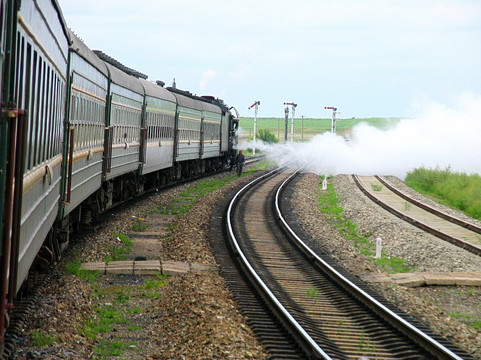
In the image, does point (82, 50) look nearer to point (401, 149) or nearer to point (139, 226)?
point (139, 226)

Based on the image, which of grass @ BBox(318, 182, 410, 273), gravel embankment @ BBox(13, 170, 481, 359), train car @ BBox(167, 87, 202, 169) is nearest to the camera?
gravel embankment @ BBox(13, 170, 481, 359)

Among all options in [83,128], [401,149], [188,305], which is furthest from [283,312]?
[401,149]

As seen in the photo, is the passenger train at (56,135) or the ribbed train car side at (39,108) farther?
the ribbed train car side at (39,108)

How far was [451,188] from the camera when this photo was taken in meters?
37.7

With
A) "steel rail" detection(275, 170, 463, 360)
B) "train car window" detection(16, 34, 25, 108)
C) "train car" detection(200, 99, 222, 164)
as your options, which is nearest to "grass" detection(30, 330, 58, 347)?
"train car window" detection(16, 34, 25, 108)

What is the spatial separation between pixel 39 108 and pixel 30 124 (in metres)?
0.64

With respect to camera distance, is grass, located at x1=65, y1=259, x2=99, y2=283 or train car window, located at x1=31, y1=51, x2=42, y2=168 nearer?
train car window, located at x1=31, y1=51, x2=42, y2=168

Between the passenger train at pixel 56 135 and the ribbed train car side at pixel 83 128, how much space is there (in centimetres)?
2

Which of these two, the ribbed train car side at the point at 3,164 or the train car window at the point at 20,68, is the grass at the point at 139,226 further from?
the ribbed train car side at the point at 3,164

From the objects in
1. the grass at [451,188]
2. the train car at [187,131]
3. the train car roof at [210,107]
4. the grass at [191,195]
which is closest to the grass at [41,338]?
the grass at [191,195]

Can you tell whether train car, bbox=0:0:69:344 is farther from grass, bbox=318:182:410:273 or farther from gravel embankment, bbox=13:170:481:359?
grass, bbox=318:182:410:273

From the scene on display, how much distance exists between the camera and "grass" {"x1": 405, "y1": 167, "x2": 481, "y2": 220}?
31.4m

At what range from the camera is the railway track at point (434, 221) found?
61.5ft

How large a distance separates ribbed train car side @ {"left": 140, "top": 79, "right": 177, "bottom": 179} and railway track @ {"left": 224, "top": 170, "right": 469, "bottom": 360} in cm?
777
